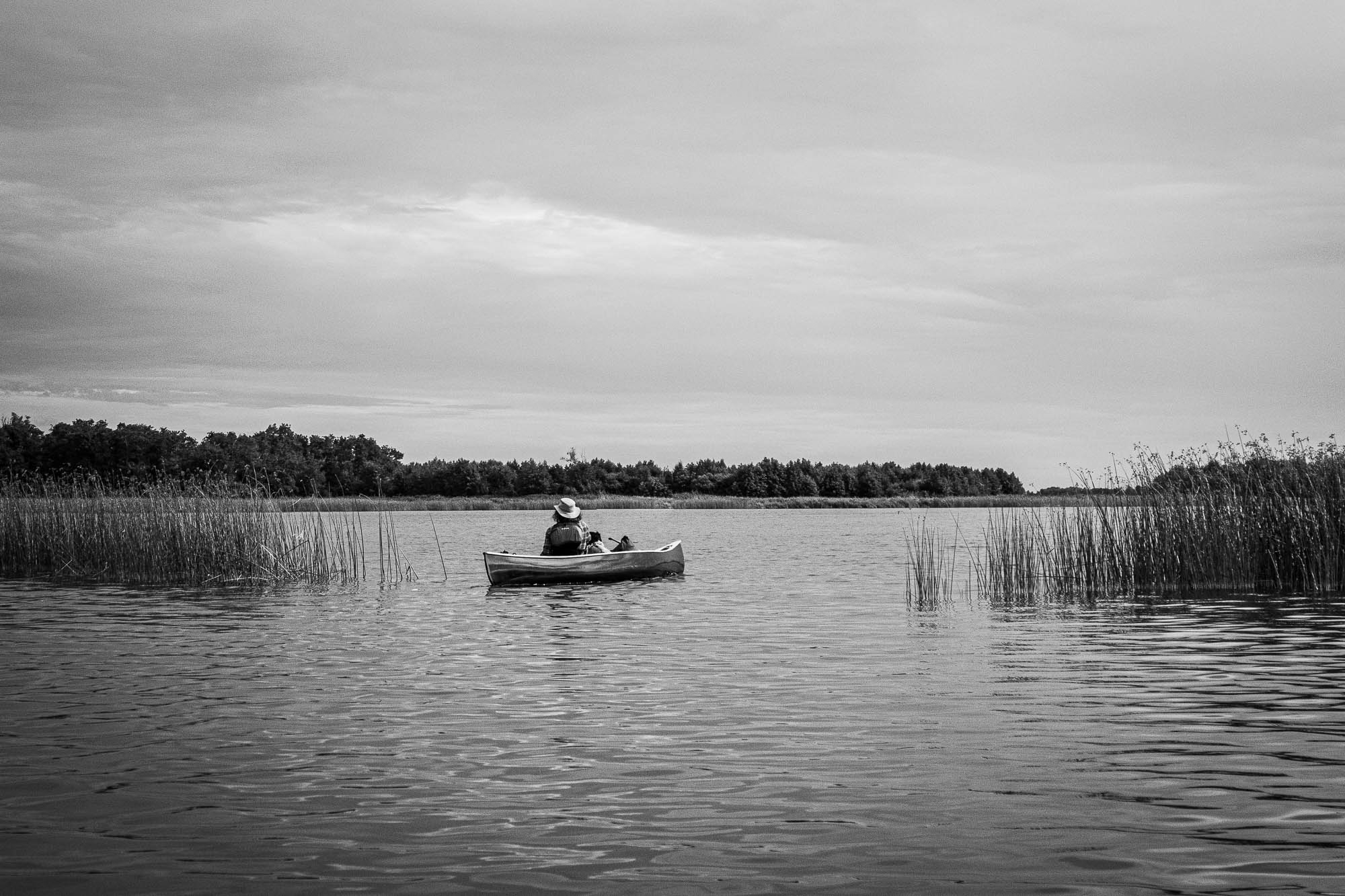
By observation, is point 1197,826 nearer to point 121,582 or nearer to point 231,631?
point 231,631

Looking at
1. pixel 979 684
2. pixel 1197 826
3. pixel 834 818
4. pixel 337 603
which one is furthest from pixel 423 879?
pixel 337 603

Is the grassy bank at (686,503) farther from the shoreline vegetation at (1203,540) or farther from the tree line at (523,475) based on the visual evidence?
the shoreline vegetation at (1203,540)

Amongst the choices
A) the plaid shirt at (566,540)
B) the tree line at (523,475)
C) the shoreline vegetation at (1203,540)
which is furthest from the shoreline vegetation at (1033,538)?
the tree line at (523,475)

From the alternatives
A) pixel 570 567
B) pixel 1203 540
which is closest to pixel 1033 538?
pixel 1203 540

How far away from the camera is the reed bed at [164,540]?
20281mm

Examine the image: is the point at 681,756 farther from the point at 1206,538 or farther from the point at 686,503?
the point at 686,503

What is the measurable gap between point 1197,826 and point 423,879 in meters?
3.47

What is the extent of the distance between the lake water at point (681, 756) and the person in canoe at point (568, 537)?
245 inches

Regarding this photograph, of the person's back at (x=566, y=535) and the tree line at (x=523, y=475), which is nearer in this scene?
the person's back at (x=566, y=535)

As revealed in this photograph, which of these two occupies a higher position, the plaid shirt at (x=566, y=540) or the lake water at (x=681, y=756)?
the plaid shirt at (x=566, y=540)

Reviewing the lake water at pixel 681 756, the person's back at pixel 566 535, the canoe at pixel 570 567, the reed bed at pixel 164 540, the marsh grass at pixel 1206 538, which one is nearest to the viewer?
the lake water at pixel 681 756

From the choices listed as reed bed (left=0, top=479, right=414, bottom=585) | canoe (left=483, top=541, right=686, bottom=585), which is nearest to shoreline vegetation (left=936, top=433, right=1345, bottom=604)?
canoe (left=483, top=541, right=686, bottom=585)

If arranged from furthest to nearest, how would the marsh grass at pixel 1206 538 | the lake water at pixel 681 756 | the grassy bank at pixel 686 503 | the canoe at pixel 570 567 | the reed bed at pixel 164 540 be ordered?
1. the grassy bank at pixel 686 503
2. the reed bed at pixel 164 540
3. the canoe at pixel 570 567
4. the marsh grass at pixel 1206 538
5. the lake water at pixel 681 756

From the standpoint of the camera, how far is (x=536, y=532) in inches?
1869
